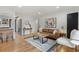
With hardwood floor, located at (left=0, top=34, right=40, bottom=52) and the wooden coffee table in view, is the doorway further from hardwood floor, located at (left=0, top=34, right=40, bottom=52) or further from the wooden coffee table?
the wooden coffee table

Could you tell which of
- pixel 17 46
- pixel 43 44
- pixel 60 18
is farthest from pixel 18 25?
pixel 60 18

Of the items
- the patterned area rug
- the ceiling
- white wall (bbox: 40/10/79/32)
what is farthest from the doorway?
white wall (bbox: 40/10/79/32)

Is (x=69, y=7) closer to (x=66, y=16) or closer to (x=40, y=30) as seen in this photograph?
(x=66, y=16)

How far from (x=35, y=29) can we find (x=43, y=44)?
33 centimetres

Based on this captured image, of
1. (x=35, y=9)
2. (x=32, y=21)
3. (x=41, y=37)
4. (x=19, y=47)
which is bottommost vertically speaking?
(x=19, y=47)

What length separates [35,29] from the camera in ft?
6.78

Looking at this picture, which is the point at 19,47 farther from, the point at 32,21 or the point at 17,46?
the point at 32,21

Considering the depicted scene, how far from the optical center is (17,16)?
1.96 meters

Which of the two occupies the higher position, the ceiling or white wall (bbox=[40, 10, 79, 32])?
the ceiling

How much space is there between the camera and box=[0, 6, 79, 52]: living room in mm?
1948

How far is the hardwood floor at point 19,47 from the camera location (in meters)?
1.94

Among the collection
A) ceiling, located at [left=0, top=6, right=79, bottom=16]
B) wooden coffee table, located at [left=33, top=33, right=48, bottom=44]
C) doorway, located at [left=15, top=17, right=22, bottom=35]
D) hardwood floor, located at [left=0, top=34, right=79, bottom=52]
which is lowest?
hardwood floor, located at [left=0, top=34, right=79, bottom=52]

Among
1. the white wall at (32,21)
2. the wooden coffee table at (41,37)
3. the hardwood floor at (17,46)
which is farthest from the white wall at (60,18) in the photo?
the hardwood floor at (17,46)
